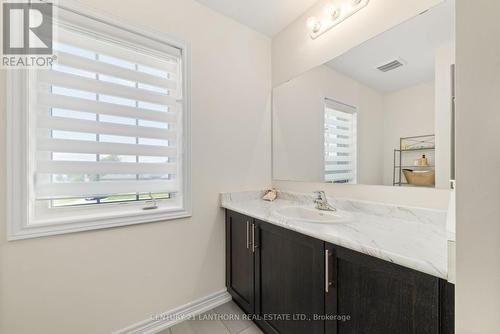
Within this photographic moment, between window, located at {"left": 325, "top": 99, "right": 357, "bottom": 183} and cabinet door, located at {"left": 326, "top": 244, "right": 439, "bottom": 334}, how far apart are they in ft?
2.49

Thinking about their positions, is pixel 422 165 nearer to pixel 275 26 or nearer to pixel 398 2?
pixel 398 2

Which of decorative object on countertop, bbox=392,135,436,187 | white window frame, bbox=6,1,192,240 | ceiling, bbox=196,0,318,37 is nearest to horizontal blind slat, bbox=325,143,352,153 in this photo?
decorative object on countertop, bbox=392,135,436,187

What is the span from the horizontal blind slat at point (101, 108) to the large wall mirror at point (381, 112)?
1.07 m

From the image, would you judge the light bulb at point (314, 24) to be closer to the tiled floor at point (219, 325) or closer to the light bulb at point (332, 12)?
the light bulb at point (332, 12)

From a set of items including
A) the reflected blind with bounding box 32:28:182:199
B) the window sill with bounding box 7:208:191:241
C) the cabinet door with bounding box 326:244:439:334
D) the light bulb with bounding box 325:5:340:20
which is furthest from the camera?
the light bulb with bounding box 325:5:340:20

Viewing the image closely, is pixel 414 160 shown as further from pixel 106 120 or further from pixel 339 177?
pixel 106 120

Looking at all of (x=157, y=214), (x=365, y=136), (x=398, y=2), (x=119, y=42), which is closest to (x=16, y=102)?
(x=119, y=42)

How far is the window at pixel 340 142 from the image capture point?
147 cm

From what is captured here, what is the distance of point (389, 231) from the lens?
0.97 meters

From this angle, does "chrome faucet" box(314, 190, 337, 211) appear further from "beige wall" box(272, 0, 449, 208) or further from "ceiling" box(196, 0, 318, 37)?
"ceiling" box(196, 0, 318, 37)

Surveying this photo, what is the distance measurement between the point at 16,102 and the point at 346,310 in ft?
5.97

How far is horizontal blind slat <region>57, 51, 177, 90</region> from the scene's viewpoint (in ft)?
3.87

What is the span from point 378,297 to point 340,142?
105 cm

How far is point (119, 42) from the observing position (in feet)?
4.39
